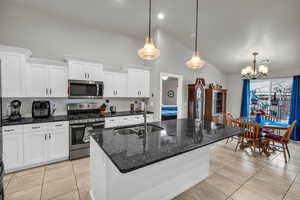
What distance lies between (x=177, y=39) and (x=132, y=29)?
61.2 inches

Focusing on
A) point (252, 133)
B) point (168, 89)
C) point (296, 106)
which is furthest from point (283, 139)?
point (168, 89)

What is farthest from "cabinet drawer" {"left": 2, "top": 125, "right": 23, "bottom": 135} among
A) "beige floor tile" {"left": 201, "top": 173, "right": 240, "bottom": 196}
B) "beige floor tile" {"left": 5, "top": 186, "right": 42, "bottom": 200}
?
"beige floor tile" {"left": 201, "top": 173, "right": 240, "bottom": 196}

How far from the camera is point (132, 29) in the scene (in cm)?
398

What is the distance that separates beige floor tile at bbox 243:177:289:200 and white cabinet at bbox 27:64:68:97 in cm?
407

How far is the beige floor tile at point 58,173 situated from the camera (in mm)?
2389

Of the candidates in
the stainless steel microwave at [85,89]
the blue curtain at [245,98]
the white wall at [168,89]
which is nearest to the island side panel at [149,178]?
the stainless steel microwave at [85,89]

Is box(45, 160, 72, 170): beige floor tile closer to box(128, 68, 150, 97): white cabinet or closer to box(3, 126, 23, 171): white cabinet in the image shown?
box(3, 126, 23, 171): white cabinet

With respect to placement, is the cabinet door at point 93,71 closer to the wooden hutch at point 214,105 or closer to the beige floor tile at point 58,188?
the beige floor tile at point 58,188

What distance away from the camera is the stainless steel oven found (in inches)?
117

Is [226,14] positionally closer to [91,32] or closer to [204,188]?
[91,32]

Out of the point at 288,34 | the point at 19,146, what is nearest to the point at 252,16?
the point at 288,34

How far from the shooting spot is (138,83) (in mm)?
4188

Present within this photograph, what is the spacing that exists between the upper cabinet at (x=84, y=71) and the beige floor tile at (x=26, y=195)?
2138 millimetres

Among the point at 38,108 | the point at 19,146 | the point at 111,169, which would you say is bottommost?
the point at 19,146
